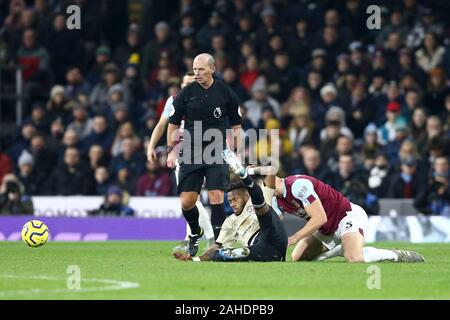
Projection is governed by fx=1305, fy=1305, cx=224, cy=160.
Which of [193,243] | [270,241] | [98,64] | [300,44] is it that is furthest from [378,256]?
[98,64]

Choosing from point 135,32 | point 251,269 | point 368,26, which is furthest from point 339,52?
point 251,269

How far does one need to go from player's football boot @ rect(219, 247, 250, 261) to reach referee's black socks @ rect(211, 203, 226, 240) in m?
1.07

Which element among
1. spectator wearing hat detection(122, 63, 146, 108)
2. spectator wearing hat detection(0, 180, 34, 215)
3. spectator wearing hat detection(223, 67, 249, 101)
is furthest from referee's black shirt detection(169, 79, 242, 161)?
spectator wearing hat detection(122, 63, 146, 108)

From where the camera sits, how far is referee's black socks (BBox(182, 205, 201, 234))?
14.9m

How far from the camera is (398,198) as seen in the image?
71.4 ft

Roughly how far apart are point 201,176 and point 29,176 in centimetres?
963

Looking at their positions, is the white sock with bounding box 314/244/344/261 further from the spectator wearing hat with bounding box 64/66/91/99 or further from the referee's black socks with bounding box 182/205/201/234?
the spectator wearing hat with bounding box 64/66/91/99

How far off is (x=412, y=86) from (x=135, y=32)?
620 centimetres

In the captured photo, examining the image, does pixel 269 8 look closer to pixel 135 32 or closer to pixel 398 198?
pixel 135 32

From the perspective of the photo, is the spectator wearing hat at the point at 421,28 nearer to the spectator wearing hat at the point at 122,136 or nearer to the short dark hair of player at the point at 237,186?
the spectator wearing hat at the point at 122,136

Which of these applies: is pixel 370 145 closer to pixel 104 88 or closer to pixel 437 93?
pixel 437 93

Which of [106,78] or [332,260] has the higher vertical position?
[106,78]

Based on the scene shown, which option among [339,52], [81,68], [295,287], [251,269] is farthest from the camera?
[81,68]

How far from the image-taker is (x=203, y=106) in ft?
48.0
